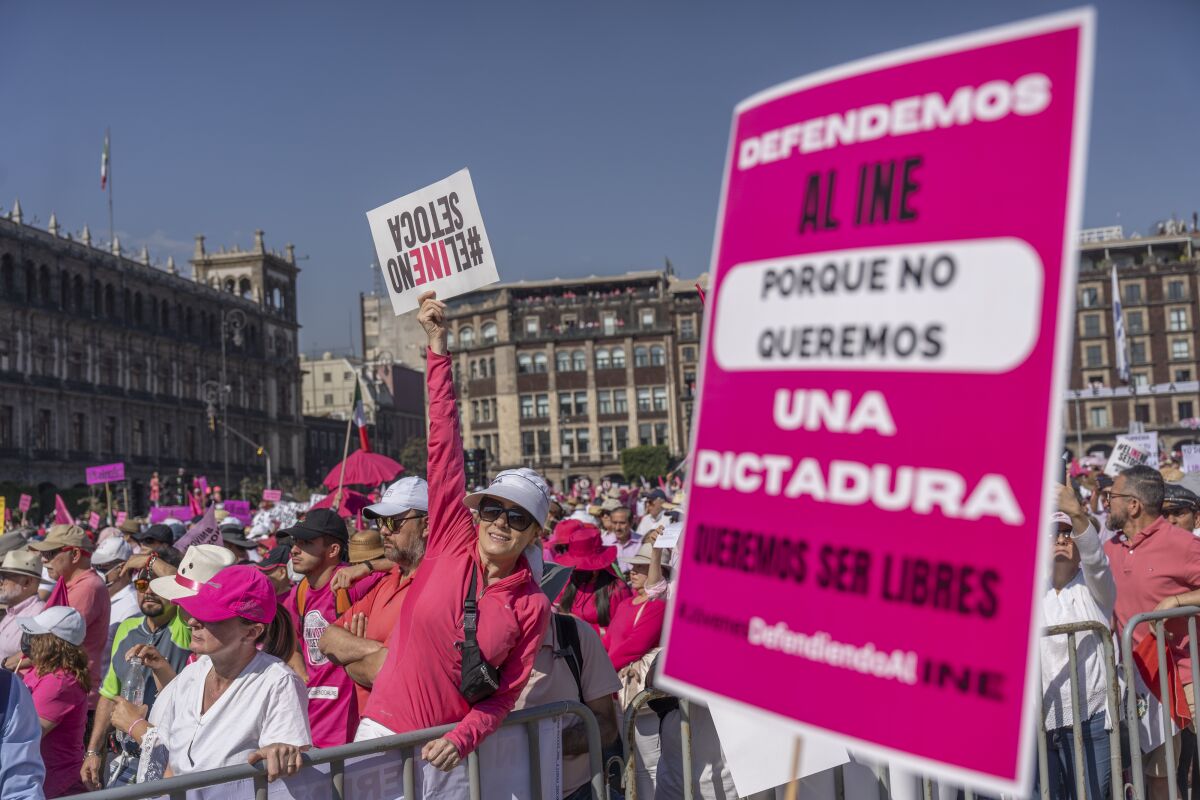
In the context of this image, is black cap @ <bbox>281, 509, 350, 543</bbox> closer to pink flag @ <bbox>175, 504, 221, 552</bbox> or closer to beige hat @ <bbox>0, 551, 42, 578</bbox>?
beige hat @ <bbox>0, 551, 42, 578</bbox>

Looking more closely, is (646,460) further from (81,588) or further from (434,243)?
(434,243)

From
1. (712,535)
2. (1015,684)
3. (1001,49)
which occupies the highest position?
(1001,49)

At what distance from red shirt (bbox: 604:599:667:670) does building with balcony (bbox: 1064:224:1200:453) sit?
265ft

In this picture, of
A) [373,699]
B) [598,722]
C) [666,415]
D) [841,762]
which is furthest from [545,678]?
[666,415]

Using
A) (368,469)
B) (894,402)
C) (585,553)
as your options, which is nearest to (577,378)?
(368,469)

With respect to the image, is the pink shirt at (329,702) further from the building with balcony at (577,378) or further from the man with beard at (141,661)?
the building with balcony at (577,378)

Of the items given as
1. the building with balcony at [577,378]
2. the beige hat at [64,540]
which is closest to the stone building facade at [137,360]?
the building with balcony at [577,378]

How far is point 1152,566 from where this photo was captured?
16.6ft

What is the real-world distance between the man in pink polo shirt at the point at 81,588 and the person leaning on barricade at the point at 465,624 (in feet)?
7.89

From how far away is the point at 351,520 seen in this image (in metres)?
10.7

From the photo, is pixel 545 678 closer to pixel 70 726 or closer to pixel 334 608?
pixel 334 608

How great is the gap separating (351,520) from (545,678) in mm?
7218

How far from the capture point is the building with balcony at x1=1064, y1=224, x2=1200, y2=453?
79.4 meters

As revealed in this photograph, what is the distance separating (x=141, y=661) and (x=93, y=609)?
135 cm
